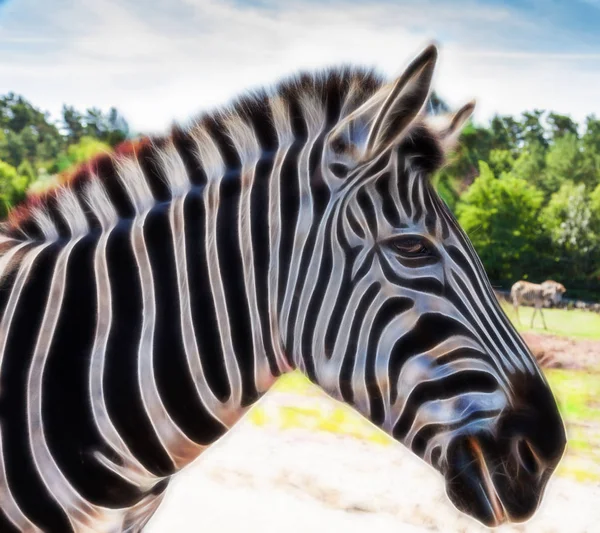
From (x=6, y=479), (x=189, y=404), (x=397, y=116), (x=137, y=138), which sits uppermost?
(x=397, y=116)

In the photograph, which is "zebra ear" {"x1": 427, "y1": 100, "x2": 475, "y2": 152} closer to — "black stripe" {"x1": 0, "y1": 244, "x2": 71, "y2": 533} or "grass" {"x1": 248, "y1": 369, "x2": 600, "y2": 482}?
"black stripe" {"x1": 0, "y1": 244, "x2": 71, "y2": 533}

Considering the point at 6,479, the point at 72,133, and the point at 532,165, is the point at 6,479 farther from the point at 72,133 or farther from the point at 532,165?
the point at 532,165

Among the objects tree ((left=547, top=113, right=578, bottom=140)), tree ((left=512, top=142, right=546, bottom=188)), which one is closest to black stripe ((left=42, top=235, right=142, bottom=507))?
tree ((left=512, top=142, right=546, bottom=188))

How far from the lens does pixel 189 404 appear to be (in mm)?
1329

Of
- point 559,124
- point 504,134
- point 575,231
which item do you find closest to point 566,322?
point 575,231

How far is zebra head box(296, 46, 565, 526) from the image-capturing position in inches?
47.0

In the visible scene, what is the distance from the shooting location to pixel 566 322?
12250mm

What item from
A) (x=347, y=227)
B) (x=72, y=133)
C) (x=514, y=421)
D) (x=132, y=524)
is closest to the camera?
(x=514, y=421)

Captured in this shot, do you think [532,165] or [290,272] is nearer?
[290,272]

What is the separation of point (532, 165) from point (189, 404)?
85.3 feet

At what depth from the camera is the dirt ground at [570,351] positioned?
856 cm

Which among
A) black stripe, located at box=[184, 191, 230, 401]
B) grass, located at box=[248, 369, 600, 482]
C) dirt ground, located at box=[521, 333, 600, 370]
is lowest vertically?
dirt ground, located at box=[521, 333, 600, 370]

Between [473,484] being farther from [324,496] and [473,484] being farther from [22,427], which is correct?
[324,496]

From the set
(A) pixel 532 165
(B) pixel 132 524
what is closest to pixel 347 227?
(B) pixel 132 524
